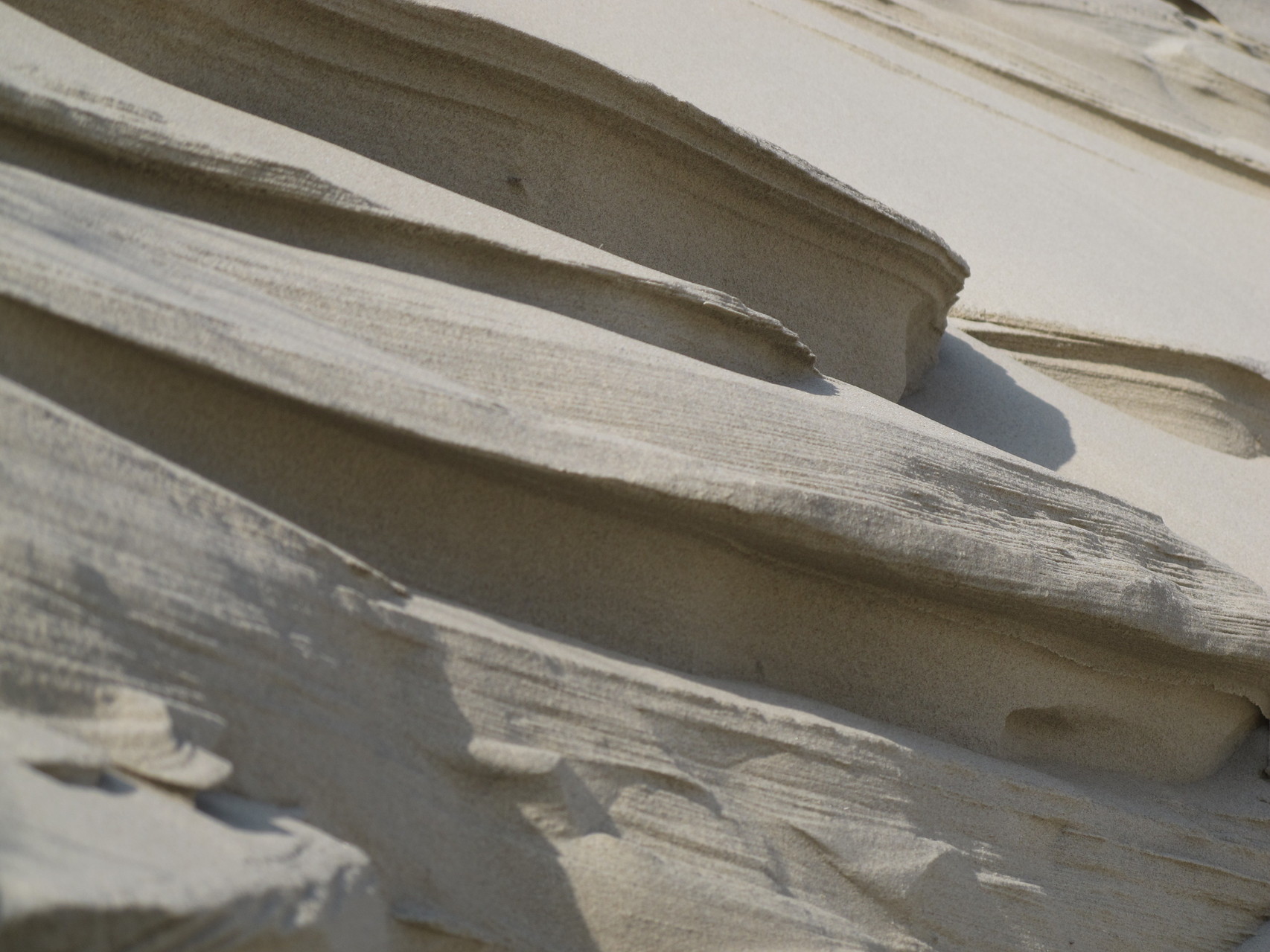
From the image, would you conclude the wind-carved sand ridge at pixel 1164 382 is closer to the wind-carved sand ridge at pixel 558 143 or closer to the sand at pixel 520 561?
the sand at pixel 520 561

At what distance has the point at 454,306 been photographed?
1.58 metres

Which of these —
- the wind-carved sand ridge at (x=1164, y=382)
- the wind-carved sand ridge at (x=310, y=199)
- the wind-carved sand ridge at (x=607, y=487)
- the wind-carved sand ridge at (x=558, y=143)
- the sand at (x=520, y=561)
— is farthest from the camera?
the wind-carved sand ridge at (x=1164, y=382)

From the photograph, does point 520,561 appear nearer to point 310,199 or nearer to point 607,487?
point 607,487

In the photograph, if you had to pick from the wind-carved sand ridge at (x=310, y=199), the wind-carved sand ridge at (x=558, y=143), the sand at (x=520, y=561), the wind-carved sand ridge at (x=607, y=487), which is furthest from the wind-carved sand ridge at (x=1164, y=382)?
the wind-carved sand ridge at (x=310, y=199)

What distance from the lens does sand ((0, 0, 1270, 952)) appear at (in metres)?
1.13

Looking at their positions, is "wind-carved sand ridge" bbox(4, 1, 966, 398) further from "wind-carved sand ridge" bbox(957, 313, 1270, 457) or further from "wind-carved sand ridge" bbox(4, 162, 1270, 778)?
"wind-carved sand ridge" bbox(957, 313, 1270, 457)

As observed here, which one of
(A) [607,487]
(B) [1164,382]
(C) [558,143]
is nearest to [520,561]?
(A) [607,487]

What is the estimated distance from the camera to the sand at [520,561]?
1135 millimetres

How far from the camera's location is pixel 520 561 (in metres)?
1.53

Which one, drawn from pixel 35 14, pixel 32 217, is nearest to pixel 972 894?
pixel 32 217

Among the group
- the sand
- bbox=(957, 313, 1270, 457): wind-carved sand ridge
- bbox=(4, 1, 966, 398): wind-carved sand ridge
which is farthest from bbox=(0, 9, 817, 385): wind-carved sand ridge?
bbox=(957, 313, 1270, 457): wind-carved sand ridge

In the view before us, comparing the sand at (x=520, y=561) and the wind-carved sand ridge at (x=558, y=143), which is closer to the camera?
the sand at (x=520, y=561)

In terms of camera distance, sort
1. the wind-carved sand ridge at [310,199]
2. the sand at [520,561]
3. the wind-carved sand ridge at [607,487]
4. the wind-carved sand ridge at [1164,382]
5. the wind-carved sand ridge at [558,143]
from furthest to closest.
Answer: the wind-carved sand ridge at [1164,382] < the wind-carved sand ridge at [558,143] < the wind-carved sand ridge at [310,199] < the wind-carved sand ridge at [607,487] < the sand at [520,561]

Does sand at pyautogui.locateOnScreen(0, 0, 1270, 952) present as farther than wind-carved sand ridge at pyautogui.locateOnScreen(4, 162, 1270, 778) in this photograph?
No
